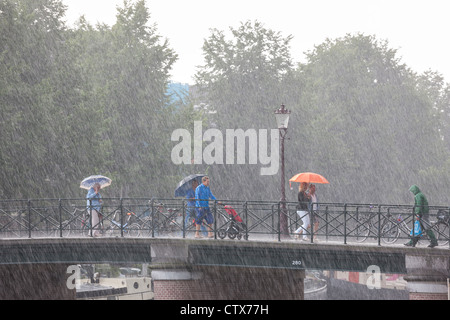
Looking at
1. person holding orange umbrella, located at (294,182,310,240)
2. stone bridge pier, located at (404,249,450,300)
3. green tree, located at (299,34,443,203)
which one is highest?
green tree, located at (299,34,443,203)

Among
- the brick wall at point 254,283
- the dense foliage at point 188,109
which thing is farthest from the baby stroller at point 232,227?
the dense foliage at point 188,109

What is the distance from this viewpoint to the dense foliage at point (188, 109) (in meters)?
28.8

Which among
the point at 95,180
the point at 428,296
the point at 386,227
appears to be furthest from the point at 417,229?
the point at 95,180

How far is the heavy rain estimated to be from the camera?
20672 mm

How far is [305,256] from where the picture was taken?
60.2ft

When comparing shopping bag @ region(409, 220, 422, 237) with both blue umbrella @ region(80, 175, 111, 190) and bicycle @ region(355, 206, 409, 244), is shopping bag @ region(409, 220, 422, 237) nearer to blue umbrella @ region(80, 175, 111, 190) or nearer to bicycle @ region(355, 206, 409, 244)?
bicycle @ region(355, 206, 409, 244)

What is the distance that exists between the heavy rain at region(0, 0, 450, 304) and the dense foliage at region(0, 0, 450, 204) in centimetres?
8

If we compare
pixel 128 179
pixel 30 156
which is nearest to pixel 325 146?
pixel 128 179

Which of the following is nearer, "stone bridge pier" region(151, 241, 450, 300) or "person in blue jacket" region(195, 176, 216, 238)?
"stone bridge pier" region(151, 241, 450, 300)

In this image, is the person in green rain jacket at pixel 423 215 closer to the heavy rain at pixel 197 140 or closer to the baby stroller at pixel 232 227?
the heavy rain at pixel 197 140

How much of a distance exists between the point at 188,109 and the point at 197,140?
5.55 ft

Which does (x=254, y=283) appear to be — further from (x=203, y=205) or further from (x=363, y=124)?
(x=363, y=124)

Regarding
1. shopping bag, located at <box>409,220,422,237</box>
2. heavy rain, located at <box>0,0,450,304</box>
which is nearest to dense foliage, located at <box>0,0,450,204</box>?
heavy rain, located at <box>0,0,450,304</box>

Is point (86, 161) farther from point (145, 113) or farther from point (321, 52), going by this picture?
point (321, 52)
